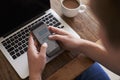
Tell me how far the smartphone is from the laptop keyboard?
63mm

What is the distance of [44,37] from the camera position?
84 cm

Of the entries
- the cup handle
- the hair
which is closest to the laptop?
the cup handle

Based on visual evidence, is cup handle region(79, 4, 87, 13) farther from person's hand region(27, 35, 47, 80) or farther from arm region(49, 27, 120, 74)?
person's hand region(27, 35, 47, 80)

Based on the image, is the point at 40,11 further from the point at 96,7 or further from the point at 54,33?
the point at 96,7

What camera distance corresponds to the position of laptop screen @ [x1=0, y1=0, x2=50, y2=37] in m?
0.82

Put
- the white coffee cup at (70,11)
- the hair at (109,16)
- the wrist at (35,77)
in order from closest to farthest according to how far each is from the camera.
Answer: the hair at (109,16)
the wrist at (35,77)
the white coffee cup at (70,11)

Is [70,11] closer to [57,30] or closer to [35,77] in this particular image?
[57,30]

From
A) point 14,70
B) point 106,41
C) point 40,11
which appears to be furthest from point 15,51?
point 106,41

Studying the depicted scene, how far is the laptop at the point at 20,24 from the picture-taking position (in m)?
0.83

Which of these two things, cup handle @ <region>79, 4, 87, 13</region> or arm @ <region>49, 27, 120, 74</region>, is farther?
cup handle @ <region>79, 4, 87, 13</region>

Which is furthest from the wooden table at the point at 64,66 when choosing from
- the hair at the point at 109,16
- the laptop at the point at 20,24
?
the hair at the point at 109,16

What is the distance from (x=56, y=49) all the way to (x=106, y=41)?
25cm

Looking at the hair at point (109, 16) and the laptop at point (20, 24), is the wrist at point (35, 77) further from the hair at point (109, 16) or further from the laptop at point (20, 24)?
the hair at point (109, 16)

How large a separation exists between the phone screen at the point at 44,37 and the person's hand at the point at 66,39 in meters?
0.02
